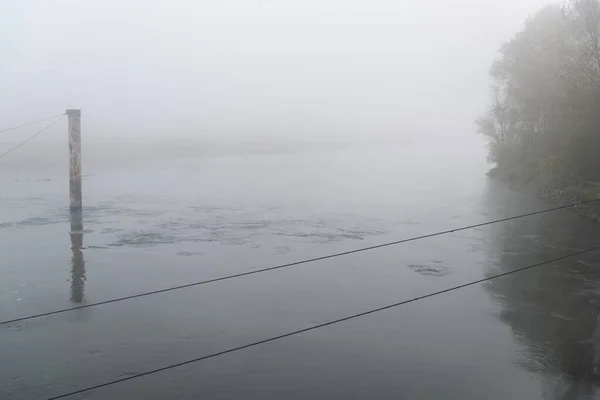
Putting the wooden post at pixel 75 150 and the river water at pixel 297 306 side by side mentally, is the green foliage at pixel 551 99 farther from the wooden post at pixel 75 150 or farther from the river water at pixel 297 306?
the wooden post at pixel 75 150

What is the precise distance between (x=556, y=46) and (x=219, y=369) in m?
27.6

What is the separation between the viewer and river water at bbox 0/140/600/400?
844 centimetres

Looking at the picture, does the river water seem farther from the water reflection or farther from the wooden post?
the wooden post

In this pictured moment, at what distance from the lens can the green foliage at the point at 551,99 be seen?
2320 cm

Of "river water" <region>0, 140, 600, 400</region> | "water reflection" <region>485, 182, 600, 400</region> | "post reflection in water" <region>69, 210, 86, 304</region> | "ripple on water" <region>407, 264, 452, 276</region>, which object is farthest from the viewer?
"ripple on water" <region>407, 264, 452, 276</region>

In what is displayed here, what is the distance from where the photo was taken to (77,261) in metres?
16.1

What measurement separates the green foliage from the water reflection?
4963 mm

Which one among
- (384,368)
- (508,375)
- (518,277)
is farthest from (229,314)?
(518,277)

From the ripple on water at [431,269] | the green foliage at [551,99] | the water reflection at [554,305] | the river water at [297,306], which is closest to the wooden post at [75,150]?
the river water at [297,306]

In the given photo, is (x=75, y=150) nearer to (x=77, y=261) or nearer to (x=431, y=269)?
(x=77, y=261)

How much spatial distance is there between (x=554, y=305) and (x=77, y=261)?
11.7 m

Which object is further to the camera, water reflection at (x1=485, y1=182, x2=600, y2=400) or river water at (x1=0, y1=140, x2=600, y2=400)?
water reflection at (x1=485, y1=182, x2=600, y2=400)

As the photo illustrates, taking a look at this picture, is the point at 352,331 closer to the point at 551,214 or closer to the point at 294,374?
the point at 294,374

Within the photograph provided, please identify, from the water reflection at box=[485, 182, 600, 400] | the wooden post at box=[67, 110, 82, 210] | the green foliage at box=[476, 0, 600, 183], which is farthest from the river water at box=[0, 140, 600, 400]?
the green foliage at box=[476, 0, 600, 183]
